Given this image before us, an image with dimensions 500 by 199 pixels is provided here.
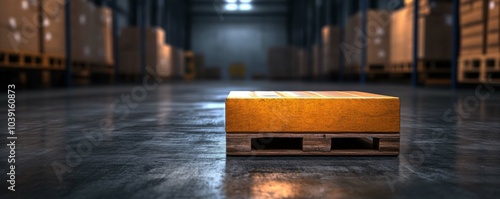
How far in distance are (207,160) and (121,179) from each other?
21.7 inches

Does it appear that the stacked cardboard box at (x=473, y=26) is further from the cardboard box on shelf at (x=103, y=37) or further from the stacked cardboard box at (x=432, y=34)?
the cardboard box on shelf at (x=103, y=37)

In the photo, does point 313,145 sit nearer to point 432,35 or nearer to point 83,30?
point 432,35

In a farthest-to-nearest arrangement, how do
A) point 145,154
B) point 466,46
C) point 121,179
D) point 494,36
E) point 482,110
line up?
point 466,46, point 494,36, point 482,110, point 145,154, point 121,179

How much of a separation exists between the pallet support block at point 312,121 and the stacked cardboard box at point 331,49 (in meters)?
16.8

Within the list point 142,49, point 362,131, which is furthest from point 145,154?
point 142,49

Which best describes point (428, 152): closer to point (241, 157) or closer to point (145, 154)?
point (241, 157)

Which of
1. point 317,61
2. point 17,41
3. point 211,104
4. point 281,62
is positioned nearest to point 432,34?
point 211,104

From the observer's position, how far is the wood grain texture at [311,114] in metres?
2.40

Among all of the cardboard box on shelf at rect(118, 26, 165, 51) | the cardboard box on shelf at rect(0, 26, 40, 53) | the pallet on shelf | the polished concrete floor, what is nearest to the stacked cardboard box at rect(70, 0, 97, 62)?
the cardboard box on shelf at rect(0, 26, 40, 53)

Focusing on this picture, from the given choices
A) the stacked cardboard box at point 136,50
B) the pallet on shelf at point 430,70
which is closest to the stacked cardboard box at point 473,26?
the pallet on shelf at point 430,70

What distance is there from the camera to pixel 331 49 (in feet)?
62.4

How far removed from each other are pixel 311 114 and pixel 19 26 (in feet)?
27.4

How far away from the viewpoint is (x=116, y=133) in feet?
11.2

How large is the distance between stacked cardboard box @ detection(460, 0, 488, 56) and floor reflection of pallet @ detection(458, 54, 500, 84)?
16 cm
